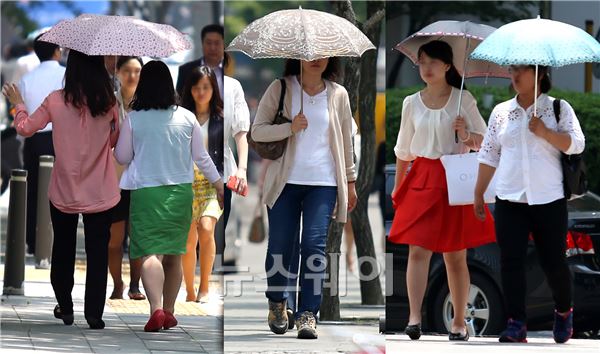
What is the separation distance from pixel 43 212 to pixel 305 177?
476 centimetres

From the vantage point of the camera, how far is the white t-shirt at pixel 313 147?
7.86 m

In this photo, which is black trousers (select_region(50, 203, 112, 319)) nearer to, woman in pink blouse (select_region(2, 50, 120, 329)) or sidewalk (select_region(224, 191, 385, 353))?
woman in pink blouse (select_region(2, 50, 120, 329))

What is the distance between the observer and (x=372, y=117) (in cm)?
856

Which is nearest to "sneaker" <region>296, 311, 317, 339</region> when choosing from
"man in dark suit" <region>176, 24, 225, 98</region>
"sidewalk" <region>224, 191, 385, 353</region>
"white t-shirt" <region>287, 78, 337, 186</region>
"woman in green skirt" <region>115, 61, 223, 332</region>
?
"sidewalk" <region>224, 191, 385, 353</region>

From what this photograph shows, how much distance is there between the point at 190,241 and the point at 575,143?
306 cm

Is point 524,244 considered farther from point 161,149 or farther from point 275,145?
point 161,149

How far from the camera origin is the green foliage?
11281 millimetres

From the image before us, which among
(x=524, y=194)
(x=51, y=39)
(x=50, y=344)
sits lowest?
(x=50, y=344)

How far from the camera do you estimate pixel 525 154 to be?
28.3ft

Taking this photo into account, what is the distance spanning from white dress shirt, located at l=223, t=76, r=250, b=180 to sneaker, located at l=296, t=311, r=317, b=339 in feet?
2.83

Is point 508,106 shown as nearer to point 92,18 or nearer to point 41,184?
point 92,18

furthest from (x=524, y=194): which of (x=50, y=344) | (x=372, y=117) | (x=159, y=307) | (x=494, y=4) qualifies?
(x=494, y=4)

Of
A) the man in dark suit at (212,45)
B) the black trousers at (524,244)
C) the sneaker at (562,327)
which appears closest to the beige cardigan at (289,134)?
the black trousers at (524,244)

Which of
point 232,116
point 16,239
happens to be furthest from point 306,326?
point 16,239
